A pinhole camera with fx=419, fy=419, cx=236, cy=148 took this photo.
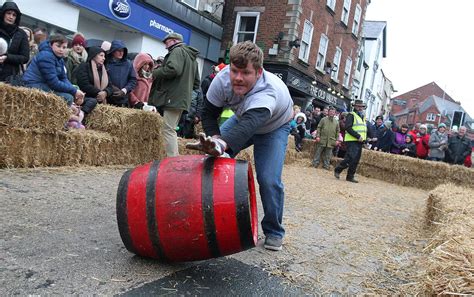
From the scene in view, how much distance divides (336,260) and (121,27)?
43.2 ft

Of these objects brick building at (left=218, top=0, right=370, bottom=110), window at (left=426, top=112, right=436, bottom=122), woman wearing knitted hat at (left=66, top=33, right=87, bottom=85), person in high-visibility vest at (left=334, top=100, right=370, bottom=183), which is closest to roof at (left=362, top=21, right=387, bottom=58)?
brick building at (left=218, top=0, right=370, bottom=110)

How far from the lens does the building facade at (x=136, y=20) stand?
11.5 metres

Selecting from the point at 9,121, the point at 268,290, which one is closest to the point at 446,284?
the point at 268,290

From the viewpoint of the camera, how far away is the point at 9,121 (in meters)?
5.02

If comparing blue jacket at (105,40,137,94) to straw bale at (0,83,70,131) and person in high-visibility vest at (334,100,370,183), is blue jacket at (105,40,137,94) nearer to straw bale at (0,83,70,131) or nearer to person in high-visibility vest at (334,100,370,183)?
straw bale at (0,83,70,131)

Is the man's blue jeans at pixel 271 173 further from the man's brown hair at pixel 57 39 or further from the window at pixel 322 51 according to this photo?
the window at pixel 322 51

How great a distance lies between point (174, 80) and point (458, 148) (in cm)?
1080

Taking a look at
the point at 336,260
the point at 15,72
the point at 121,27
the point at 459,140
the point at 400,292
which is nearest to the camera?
the point at 400,292

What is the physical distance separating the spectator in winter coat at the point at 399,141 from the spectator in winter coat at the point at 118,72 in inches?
411

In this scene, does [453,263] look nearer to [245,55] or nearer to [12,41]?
[245,55]

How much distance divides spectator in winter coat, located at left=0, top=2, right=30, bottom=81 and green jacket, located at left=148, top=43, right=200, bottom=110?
6.57 feet

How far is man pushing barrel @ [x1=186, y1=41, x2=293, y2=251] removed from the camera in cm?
302

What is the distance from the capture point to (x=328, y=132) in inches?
514

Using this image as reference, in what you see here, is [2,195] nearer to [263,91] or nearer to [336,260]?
[263,91]
